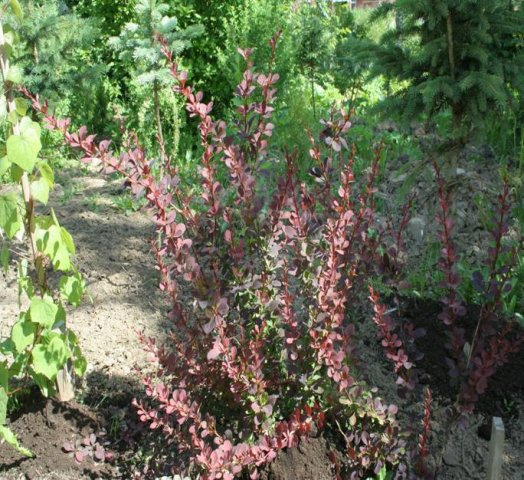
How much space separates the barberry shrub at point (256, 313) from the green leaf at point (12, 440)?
1.43 feet

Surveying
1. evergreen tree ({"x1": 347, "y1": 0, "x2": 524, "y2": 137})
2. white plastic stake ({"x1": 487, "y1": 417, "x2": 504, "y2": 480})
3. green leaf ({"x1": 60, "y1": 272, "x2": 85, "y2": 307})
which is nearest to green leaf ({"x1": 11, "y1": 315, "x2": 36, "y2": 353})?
green leaf ({"x1": 60, "y1": 272, "x2": 85, "y2": 307})

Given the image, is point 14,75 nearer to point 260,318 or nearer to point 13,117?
point 13,117

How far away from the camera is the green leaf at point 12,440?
211cm

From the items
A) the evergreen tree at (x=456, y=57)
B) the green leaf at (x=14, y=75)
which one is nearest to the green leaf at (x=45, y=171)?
the green leaf at (x=14, y=75)

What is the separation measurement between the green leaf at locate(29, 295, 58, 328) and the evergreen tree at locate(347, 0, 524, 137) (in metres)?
2.04

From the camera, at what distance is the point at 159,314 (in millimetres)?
3203

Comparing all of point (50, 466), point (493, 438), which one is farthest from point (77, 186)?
point (493, 438)

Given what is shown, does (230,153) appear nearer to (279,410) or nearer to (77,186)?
(279,410)

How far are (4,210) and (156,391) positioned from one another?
761mm

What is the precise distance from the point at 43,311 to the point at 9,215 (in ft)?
1.11

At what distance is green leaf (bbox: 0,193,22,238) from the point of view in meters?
2.05

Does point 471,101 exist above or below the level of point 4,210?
above

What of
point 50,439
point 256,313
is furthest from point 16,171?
point 50,439

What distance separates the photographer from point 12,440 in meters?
2.12
